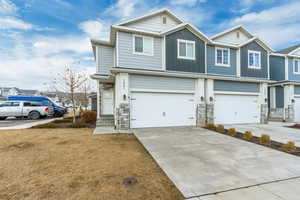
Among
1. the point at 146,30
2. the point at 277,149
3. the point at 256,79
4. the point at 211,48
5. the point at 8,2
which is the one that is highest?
the point at 8,2

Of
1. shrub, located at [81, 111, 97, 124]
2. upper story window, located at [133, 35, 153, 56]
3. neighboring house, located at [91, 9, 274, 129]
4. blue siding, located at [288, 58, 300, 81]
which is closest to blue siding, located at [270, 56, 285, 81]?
blue siding, located at [288, 58, 300, 81]

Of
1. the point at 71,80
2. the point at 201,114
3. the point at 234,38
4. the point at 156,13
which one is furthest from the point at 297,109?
the point at 71,80

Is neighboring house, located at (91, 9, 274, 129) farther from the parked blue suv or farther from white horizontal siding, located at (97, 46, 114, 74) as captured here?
Result: the parked blue suv

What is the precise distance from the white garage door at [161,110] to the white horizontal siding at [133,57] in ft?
5.95

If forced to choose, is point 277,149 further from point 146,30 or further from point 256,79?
point 146,30

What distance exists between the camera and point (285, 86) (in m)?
12.1

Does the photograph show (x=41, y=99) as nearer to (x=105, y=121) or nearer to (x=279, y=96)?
(x=105, y=121)

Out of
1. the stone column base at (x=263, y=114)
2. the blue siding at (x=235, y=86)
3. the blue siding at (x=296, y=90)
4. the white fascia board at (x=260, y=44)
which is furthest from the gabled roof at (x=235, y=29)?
the blue siding at (x=296, y=90)

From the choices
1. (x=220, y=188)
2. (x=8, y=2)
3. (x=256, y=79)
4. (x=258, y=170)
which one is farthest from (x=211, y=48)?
(x=8, y=2)

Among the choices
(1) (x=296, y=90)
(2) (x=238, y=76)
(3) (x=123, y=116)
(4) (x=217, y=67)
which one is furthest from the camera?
(1) (x=296, y=90)

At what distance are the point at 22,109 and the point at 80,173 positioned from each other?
13.4 metres

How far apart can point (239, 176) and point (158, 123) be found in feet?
18.6

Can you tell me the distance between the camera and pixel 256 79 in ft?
33.4

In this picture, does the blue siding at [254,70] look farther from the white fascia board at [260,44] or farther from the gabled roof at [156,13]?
the gabled roof at [156,13]
